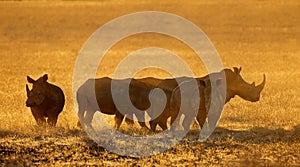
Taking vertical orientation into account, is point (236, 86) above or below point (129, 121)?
above

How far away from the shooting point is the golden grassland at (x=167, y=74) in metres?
11.1

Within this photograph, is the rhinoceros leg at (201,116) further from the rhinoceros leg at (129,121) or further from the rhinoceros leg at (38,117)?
the rhinoceros leg at (38,117)

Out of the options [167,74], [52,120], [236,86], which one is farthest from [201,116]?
[167,74]

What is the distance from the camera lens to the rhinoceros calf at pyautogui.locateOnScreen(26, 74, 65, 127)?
14312mm

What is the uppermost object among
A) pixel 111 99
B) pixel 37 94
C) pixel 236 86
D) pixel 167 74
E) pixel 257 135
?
pixel 167 74

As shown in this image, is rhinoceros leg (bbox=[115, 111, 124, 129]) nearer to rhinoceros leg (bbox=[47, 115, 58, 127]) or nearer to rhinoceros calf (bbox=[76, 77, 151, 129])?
rhinoceros calf (bbox=[76, 77, 151, 129])

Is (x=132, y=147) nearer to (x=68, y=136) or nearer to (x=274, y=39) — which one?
(x=68, y=136)

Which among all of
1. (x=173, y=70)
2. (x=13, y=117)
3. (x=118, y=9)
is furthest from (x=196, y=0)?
(x=13, y=117)

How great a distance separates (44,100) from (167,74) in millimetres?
11308

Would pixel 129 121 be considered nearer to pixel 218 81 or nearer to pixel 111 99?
pixel 111 99

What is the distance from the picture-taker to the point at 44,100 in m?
14.4

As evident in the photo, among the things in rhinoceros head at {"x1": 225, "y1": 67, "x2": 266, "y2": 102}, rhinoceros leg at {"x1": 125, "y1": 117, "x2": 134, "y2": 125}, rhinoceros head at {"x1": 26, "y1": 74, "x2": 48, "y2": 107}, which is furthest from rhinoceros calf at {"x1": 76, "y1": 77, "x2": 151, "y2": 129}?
rhinoceros head at {"x1": 225, "y1": 67, "x2": 266, "y2": 102}

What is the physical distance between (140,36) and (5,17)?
462 inches

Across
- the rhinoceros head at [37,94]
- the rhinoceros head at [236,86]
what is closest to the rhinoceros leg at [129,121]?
the rhinoceros head at [37,94]
